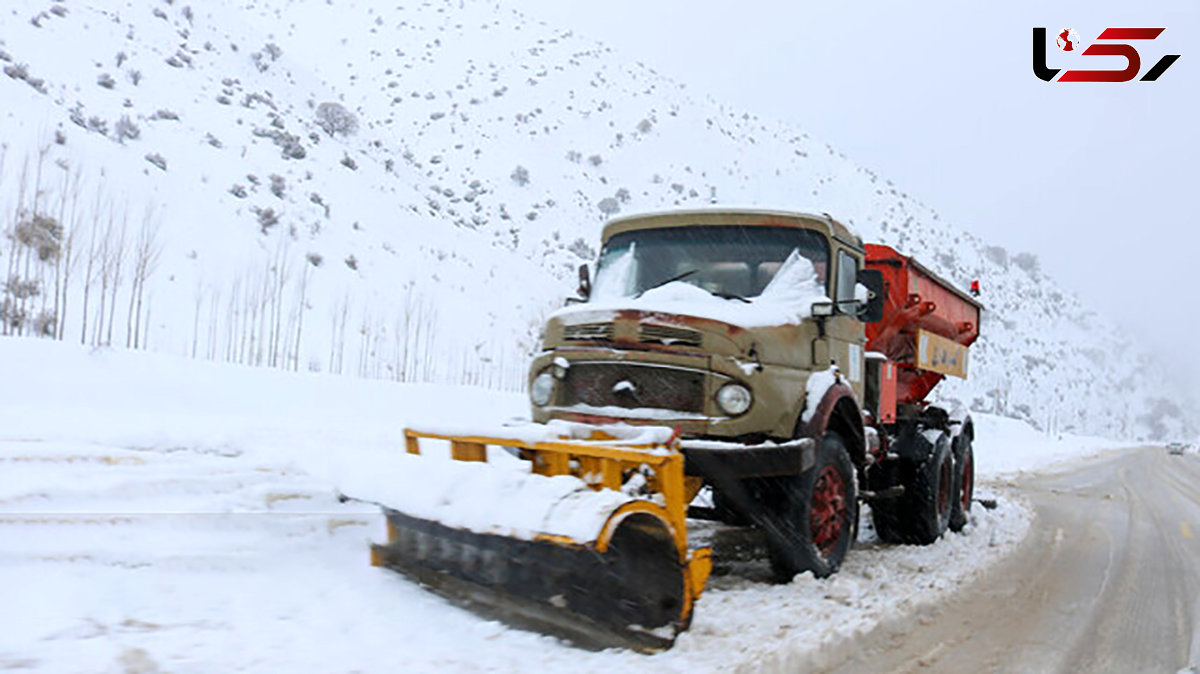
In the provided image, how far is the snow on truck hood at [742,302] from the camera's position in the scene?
545 centimetres

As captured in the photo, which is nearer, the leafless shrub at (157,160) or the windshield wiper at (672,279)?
the windshield wiper at (672,279)

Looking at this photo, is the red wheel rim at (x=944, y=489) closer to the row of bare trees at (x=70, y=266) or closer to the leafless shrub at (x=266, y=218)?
the row of bare trees at (x=70, y=266)

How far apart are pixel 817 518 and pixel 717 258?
2013 millimetres

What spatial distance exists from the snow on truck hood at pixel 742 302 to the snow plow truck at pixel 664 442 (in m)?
0.02

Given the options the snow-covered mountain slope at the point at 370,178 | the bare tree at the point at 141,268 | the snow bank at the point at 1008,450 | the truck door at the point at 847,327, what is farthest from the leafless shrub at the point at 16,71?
the snow bank at the point at 1008,450

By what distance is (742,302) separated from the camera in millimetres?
5777

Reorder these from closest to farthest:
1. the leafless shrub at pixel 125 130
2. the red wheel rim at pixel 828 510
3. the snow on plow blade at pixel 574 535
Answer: the snow on plow blade at pixel 574 535, the red wheel rim at pixel 828 510, the leafless shrub at pixel 125 130

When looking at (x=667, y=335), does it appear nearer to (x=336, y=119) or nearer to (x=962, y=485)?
(x=962, y=485)

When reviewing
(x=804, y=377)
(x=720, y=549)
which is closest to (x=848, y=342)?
(x=804, y=377)

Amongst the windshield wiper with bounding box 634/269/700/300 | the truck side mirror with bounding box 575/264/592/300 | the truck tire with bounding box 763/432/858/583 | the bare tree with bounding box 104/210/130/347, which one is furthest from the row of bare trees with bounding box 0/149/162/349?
the truck tire with bounding box 763/432/858/583

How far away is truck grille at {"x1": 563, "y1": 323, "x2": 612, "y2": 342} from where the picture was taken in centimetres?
543

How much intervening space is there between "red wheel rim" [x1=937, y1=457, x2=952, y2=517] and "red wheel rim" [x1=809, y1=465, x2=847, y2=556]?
2.88 m

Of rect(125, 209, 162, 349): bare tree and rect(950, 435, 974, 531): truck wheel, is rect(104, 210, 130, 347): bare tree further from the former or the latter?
rect(950, 435, 974, 531): truck wheel

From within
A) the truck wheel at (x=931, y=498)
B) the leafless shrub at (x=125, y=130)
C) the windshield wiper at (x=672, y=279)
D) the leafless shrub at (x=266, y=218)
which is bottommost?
the truck wheel at (x=931, y=498)
